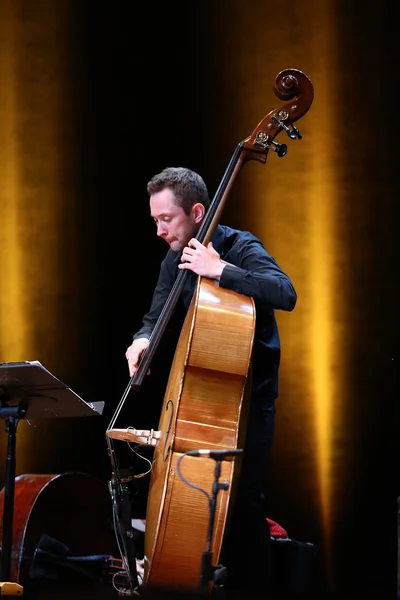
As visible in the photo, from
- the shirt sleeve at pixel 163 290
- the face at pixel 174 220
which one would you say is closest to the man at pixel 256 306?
the face at pixel 174 220

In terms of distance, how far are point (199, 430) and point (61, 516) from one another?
101cm

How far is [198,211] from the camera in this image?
2971 mm

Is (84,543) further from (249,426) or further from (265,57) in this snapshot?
(265,57)

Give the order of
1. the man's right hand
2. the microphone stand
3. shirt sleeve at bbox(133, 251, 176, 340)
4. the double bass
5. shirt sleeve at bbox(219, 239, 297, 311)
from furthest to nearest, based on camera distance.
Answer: shirt sleeve at bbox(133, 251, 176, 340)
the man's right hand
shirt sleeve at bbox(219, 239, 297, 311)
the double bass
the microphone stand

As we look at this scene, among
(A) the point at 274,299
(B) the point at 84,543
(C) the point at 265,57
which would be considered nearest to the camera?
(A) the point at 274,299

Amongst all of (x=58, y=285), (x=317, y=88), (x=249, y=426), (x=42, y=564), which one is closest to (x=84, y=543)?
(x=42, y=564)

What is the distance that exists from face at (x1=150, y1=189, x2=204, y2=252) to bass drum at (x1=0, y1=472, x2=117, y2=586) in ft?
3.32

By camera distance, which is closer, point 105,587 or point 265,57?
point 105,587

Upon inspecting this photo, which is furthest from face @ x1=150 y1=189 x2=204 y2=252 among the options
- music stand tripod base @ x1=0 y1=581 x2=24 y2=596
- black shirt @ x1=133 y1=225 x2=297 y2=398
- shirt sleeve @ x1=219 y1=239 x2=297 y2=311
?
music stand tripod base @ x1=0 y1=581 x2=24 y2=596

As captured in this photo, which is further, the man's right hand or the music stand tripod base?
A: the man's right hand

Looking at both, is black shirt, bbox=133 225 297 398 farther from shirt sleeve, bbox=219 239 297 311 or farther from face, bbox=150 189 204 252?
face, bbox=150 189 204 252

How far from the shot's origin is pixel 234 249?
9.41 feet

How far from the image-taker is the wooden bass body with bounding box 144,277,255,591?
237cm

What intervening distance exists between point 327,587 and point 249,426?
4.25ft
